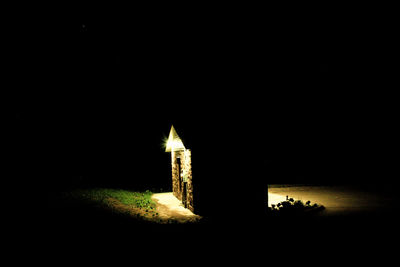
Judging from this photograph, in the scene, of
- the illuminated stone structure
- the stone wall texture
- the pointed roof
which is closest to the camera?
the stone wall texture

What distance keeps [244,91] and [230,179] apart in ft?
12.4

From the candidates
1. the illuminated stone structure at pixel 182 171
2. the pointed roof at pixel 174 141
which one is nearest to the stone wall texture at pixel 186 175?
the illuminated stone structure at pixel 182 171

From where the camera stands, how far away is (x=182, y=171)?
11.4m

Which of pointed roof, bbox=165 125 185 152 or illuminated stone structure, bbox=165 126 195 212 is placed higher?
pointed roof, bbox=165 125 185 152

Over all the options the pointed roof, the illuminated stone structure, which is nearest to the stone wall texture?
the illuminated stone structure

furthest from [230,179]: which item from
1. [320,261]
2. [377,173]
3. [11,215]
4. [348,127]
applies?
[348,127]

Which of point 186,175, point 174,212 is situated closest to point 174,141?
point 186,175

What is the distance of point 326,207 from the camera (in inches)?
414

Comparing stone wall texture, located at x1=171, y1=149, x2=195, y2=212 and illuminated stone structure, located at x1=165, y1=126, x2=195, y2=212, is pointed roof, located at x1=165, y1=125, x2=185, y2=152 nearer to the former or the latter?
illuminated stone structure, located at x1=165, y1=126, x2=195, y2=212

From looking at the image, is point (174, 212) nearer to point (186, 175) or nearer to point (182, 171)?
point (186, 175)

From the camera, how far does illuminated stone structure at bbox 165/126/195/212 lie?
33.6 feet

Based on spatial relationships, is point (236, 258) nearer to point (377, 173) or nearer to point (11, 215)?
point (11, 215)

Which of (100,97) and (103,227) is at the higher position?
(100,97)

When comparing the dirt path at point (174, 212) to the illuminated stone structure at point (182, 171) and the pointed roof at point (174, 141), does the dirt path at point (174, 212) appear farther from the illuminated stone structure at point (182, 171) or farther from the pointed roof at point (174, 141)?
the pointed roof at point (174, 141)
